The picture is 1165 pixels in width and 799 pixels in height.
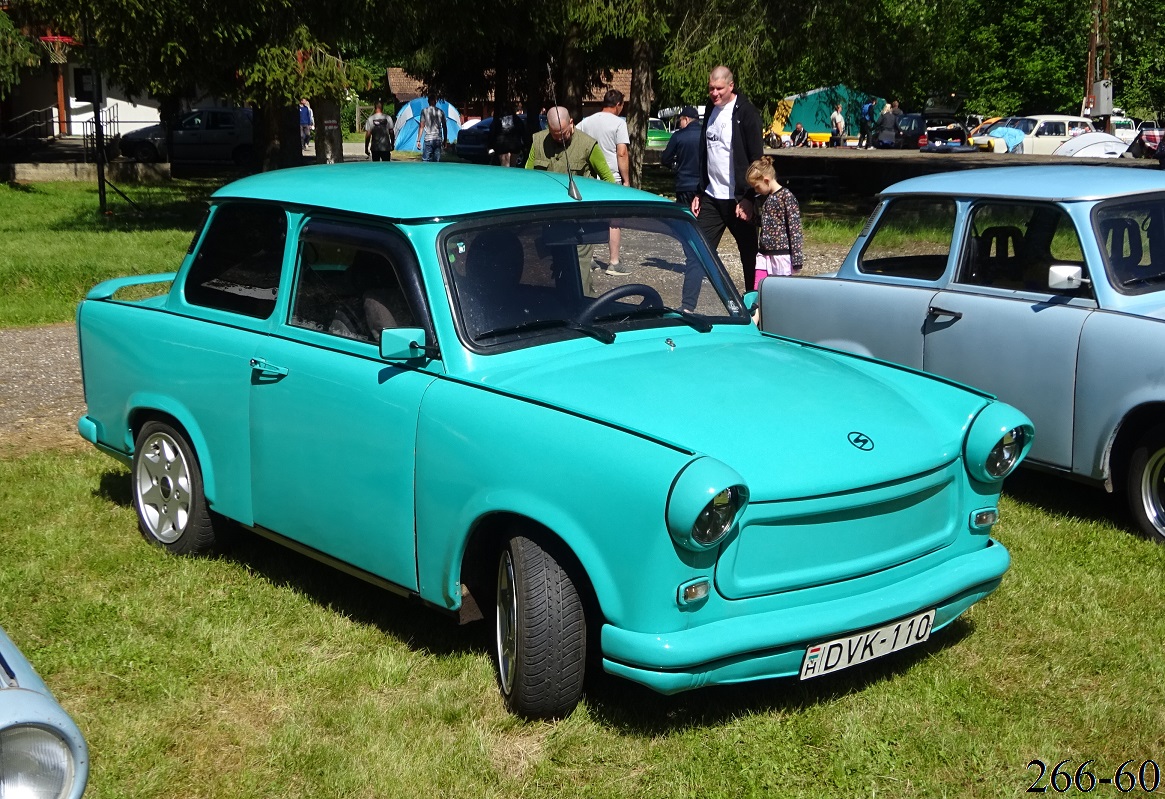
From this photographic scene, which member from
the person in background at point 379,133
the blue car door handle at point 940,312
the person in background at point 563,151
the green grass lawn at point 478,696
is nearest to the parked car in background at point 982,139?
the person in background at point 379,133

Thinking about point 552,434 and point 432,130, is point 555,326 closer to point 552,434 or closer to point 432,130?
point 552,434

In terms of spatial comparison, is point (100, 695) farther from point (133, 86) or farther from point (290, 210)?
point (133, 86)

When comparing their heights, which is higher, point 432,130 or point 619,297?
point 432,130

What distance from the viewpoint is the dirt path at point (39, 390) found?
809cm

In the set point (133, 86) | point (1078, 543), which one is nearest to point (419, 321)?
point (1078, 543)

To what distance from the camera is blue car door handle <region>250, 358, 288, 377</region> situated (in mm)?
4996

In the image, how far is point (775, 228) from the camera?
8.72 meters

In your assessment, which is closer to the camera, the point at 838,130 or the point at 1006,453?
the point at 1006,453

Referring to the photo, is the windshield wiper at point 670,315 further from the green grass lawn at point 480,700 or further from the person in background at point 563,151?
the person in background at point 563,151

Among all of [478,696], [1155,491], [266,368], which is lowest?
[478,696]

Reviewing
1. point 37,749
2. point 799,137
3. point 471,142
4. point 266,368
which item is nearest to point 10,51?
point 471,142

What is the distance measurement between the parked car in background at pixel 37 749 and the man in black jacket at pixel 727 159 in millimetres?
7988

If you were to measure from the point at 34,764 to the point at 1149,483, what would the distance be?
5161 mm

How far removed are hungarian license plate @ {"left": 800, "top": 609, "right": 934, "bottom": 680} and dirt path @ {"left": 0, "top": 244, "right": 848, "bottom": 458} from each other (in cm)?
552
